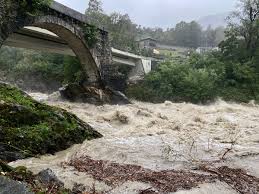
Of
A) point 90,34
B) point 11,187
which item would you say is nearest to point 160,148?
point 11,187

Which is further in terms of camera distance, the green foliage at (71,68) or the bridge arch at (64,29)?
the green foliage at (71,68)

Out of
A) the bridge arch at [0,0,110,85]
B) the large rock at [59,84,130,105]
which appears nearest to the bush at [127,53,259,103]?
the large rock at [59,84,130,105]

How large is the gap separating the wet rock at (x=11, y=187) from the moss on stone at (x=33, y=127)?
12.9ft

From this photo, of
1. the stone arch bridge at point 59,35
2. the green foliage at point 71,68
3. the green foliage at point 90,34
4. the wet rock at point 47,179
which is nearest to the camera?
the wet rock at point 47,179

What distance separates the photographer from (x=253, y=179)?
895cm

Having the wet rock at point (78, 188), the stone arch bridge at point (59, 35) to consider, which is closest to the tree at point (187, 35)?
the stone arch bridge at point (59, 35)

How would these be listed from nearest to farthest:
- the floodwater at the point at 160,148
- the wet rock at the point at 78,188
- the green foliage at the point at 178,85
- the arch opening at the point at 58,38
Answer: the wet rock at the point at 78,188
the floodwater at the point at 160,148
the arch opening at the point at 58,38
the green foliage at the point at 178,85

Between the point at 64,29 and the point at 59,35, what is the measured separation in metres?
1.66

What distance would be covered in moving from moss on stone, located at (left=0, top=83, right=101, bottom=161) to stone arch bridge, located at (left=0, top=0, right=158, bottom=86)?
7.50m

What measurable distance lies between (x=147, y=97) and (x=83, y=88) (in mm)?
7273

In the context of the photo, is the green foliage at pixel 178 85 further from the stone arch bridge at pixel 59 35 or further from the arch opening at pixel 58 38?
the arch opening at pixel 58 38

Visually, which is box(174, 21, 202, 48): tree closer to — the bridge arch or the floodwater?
the bridge arch

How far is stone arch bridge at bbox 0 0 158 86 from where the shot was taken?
19.1 metres

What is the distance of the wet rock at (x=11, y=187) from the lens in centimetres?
508
